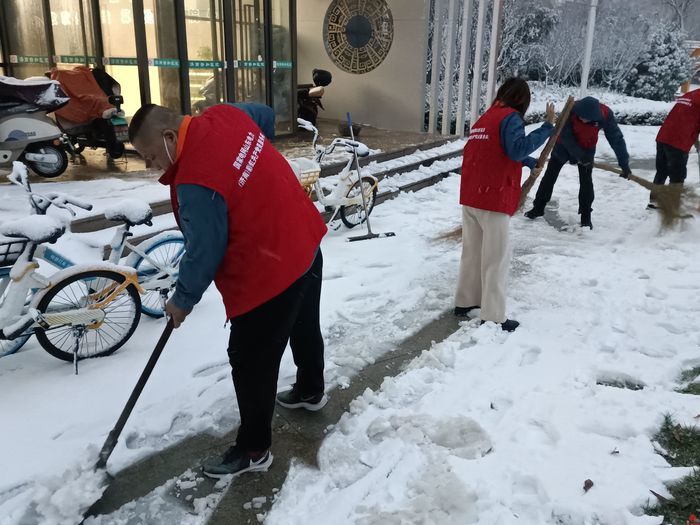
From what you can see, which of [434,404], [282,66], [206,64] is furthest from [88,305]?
[282,66]

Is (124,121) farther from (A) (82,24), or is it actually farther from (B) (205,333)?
(B) (205,333)

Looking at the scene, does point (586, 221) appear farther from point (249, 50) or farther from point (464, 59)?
point (464, 59)

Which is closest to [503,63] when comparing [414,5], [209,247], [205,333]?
[414,5]

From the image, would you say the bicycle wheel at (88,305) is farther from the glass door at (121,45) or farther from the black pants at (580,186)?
the black pants at (580,186)

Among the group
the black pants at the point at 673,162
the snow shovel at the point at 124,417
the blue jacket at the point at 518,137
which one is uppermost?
the blue jacket at the point at 518,137

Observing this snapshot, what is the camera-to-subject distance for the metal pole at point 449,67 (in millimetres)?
10679

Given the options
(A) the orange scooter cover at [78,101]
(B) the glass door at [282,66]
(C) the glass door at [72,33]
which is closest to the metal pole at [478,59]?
(B) the glass door at [282,66]

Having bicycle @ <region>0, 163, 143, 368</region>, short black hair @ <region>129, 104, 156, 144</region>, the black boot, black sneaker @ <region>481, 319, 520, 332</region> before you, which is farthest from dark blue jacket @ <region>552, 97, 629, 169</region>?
short black hair @ <region>129, 104, 156, 144</region>

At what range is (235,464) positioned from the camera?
255cm

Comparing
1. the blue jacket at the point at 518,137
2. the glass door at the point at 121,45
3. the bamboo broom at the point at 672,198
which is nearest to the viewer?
the blue jacket at the point at 518,137

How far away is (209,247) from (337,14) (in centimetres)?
1065

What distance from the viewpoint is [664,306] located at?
4406 mm

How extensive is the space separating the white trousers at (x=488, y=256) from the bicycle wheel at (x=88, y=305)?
230 centimetres

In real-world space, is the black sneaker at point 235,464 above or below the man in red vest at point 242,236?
below
